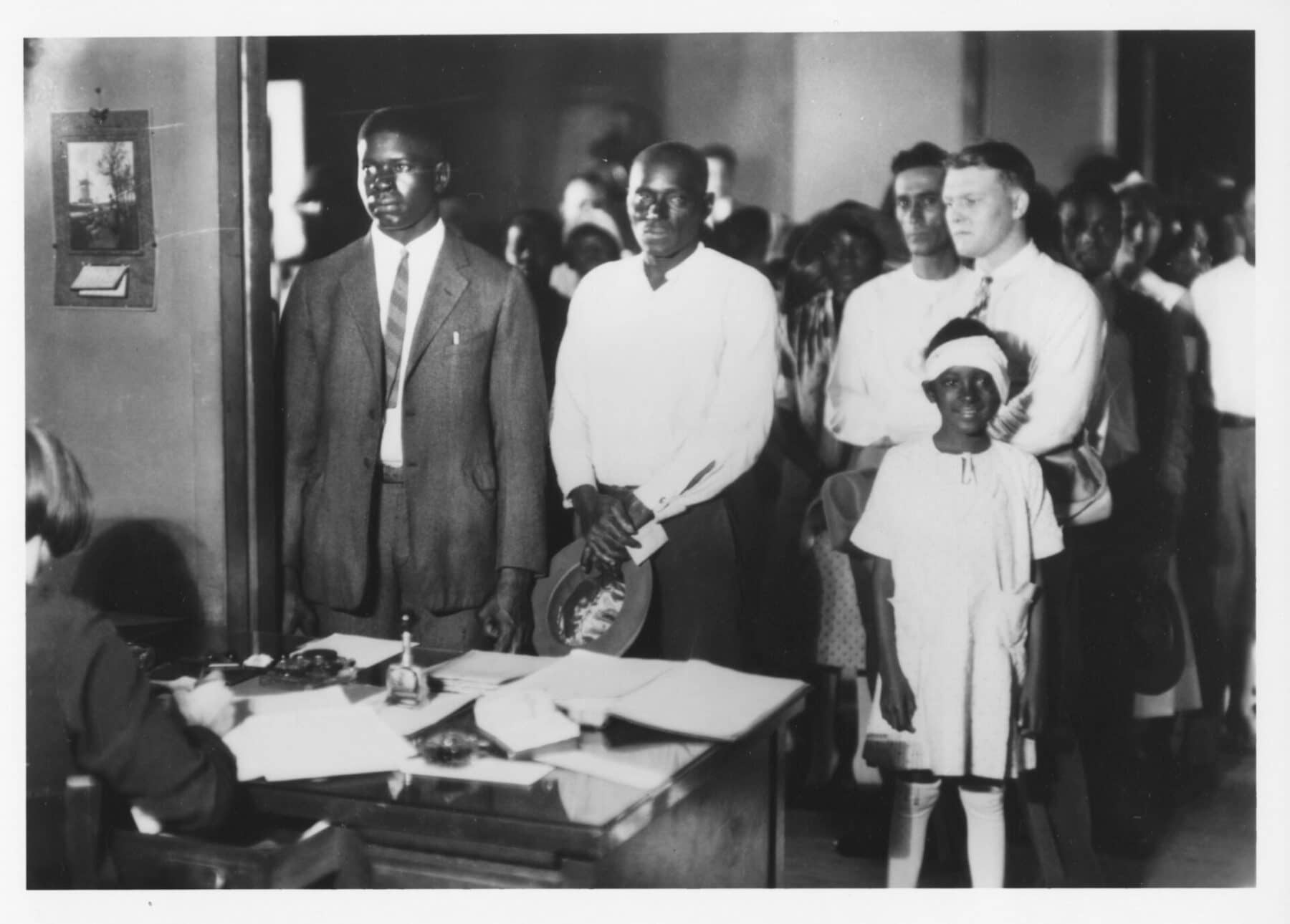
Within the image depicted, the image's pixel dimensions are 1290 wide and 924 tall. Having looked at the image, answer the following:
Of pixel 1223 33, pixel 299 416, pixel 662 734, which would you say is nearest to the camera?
pixel 662 734

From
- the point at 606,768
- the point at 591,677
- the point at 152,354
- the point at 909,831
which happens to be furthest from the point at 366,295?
the point at 909,831

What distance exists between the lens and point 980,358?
2879mm

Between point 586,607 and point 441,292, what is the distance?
79 cm

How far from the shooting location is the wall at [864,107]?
286 cm

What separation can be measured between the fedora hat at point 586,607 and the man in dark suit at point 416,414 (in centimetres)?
4

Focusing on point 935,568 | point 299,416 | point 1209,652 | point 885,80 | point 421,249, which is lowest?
point 1209,652

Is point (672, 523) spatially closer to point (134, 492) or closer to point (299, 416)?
point (299, 416)

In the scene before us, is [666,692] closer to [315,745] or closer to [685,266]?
[315,745]

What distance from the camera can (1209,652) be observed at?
9.59 feet

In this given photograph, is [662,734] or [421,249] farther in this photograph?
[421,249]

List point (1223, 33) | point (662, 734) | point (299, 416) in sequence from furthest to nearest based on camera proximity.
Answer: point (299, 416) → point (1223, 33) → point (662, 734)

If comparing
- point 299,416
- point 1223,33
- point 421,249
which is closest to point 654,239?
point 421,249

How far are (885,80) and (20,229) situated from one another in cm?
197

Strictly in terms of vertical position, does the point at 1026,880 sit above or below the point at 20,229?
below
